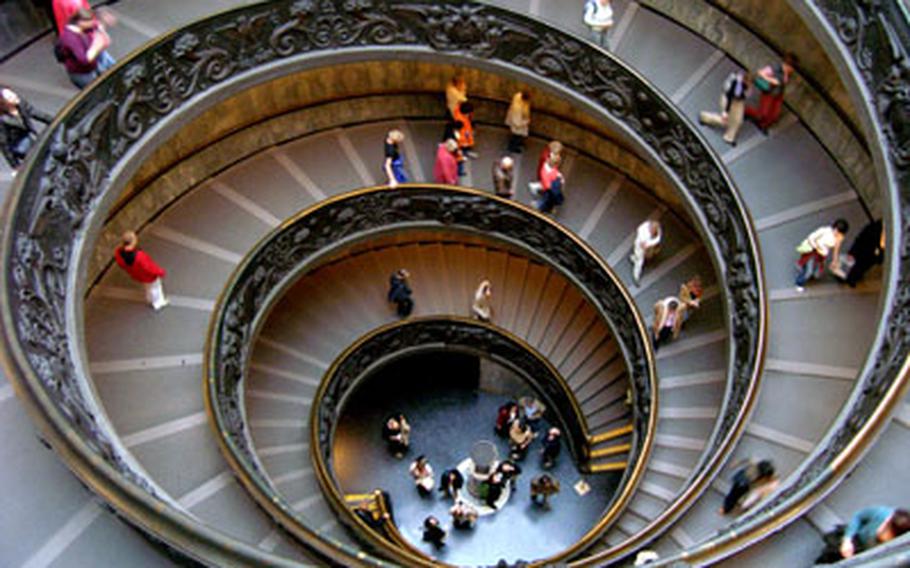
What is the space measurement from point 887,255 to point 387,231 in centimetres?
815

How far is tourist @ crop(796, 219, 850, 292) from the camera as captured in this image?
9820 millimetres

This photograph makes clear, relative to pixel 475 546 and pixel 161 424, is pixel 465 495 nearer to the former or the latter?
pixel 475 546

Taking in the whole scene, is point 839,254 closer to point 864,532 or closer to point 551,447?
point 864,532

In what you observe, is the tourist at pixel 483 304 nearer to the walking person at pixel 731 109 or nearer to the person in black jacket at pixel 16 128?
the walking person at pixel 731 109

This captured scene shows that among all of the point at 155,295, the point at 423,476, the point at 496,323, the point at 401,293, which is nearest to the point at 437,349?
the point at 496,323

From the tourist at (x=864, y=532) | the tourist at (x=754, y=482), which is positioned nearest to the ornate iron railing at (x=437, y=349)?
the tourist at (x=754, y=482)

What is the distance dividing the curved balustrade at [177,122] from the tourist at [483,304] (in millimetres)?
4022

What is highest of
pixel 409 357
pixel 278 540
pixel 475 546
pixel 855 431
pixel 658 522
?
pixel 855 431

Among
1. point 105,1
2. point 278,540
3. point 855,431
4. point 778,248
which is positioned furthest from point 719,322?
point 105,1

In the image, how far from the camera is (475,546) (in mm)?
14719

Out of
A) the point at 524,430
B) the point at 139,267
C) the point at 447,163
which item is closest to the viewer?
the point at 139,267

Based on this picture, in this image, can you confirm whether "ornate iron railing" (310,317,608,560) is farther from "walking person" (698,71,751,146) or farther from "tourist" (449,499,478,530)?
"walking person" (698,71,751,146)

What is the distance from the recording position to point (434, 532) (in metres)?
14.1

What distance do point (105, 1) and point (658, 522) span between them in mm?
10218
